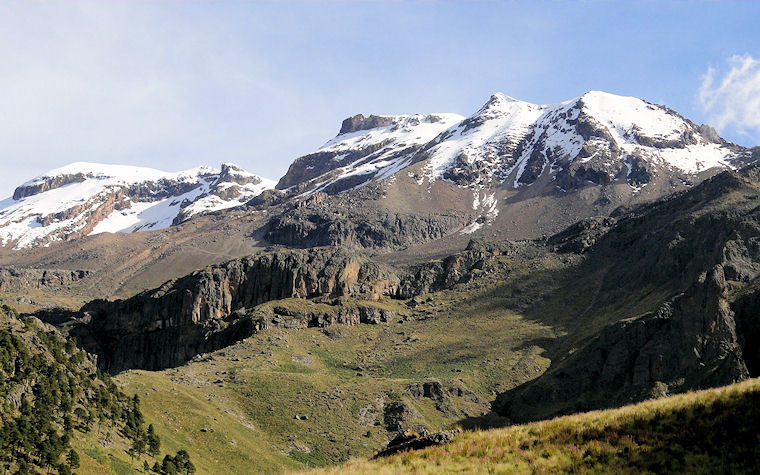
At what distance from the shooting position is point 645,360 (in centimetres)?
10125

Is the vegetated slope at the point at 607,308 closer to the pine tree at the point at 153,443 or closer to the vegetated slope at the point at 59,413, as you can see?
the pine tree at the point at 153,443

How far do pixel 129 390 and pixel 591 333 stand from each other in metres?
91.1

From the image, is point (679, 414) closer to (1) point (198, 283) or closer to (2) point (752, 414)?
(2) point (752, 414)

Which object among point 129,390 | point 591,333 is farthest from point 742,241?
point 129,390

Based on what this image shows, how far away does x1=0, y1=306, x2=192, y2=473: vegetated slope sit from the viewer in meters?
51.7

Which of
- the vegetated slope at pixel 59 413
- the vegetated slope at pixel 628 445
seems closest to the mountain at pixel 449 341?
the vegetated slope at pixel 59 413

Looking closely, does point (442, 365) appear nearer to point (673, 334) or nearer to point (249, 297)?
point (673, 334)

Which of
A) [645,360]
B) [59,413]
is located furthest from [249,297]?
[59,413]

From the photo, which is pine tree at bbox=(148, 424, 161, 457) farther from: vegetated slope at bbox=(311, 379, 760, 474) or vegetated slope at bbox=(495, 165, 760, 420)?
vegetated slope at bbox=(495, 165, 760, 420)

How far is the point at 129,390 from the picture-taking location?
91.9 meters

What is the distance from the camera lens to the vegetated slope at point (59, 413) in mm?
51656

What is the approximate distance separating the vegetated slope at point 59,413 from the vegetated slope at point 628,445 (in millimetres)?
31412

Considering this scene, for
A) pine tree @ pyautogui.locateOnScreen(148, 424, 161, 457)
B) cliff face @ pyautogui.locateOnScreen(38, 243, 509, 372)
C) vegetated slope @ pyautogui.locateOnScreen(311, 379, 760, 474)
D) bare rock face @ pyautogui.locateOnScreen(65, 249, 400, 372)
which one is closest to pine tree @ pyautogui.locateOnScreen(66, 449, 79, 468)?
pine tree @ pyautogui.locateOnScreen(148, 424, 161, 457)

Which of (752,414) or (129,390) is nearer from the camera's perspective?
(752,414)
